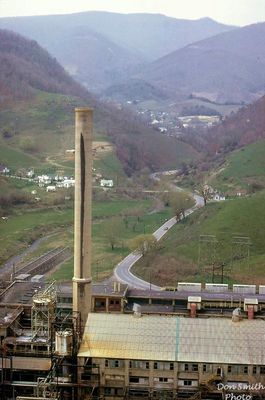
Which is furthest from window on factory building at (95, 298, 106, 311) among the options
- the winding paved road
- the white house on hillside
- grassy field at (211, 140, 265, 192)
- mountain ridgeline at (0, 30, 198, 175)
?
mountain ridgeline at (0, 30, 198, 175)

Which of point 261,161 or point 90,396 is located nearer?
point 90,396

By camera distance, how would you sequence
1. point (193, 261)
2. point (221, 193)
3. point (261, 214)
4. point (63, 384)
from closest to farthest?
point (63, 384)
point (193, 261)
point (261, 214)
point (221, 193)

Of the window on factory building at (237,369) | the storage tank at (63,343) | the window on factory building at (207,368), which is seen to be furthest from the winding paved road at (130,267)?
the window on factory building at (237,369)

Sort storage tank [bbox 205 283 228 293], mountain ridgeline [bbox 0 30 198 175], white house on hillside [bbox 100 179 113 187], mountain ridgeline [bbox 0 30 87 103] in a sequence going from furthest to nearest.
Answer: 1. mountain ridgeline [bbox 0 30 87 103]
2. mountain ridgeline [bbox 0 30 198 175]
3. white house on hillside [bbox 100 179 113 187]
4. storage tank [bbox 205 283 228 293]

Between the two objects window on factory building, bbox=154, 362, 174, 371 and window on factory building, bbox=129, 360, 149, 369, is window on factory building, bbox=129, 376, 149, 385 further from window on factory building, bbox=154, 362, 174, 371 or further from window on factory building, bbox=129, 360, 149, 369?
window on factory building, bbox=154, 362, 174, 371

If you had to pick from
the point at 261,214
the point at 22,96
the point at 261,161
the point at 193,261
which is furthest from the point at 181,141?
the point at 193,261

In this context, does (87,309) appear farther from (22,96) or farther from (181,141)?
(181,141)

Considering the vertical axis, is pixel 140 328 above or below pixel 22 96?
below
